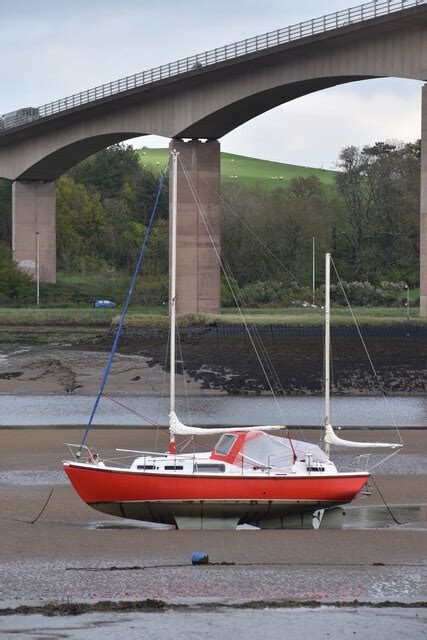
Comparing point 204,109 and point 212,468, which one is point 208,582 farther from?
point 204,109

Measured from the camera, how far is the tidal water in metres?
42.1

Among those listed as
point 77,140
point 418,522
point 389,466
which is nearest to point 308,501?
point 418,522

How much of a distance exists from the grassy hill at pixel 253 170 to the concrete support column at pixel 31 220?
6346 centimetres

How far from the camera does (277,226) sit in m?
102

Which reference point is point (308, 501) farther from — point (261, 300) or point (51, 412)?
point (261, 300)

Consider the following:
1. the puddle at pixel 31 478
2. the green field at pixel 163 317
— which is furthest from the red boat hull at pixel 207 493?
the green field at pixel 163 317

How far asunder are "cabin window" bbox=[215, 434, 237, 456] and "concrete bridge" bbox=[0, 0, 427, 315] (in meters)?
34.6

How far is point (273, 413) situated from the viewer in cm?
4522

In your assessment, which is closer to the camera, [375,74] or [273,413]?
[273,413]

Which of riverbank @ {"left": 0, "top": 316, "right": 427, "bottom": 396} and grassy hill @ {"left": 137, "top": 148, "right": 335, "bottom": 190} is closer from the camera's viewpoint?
riverbank @ {"left": 0, "top": 316, "right": 427, "bottom": 396}

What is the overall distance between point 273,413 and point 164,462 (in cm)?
1989

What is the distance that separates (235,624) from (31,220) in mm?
73118

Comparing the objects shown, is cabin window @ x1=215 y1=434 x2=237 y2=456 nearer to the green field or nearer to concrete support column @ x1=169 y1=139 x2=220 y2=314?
the green field

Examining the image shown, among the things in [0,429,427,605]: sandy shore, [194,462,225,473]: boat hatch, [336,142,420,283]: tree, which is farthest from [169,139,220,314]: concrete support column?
[194,462,225,473]: boat hatch
